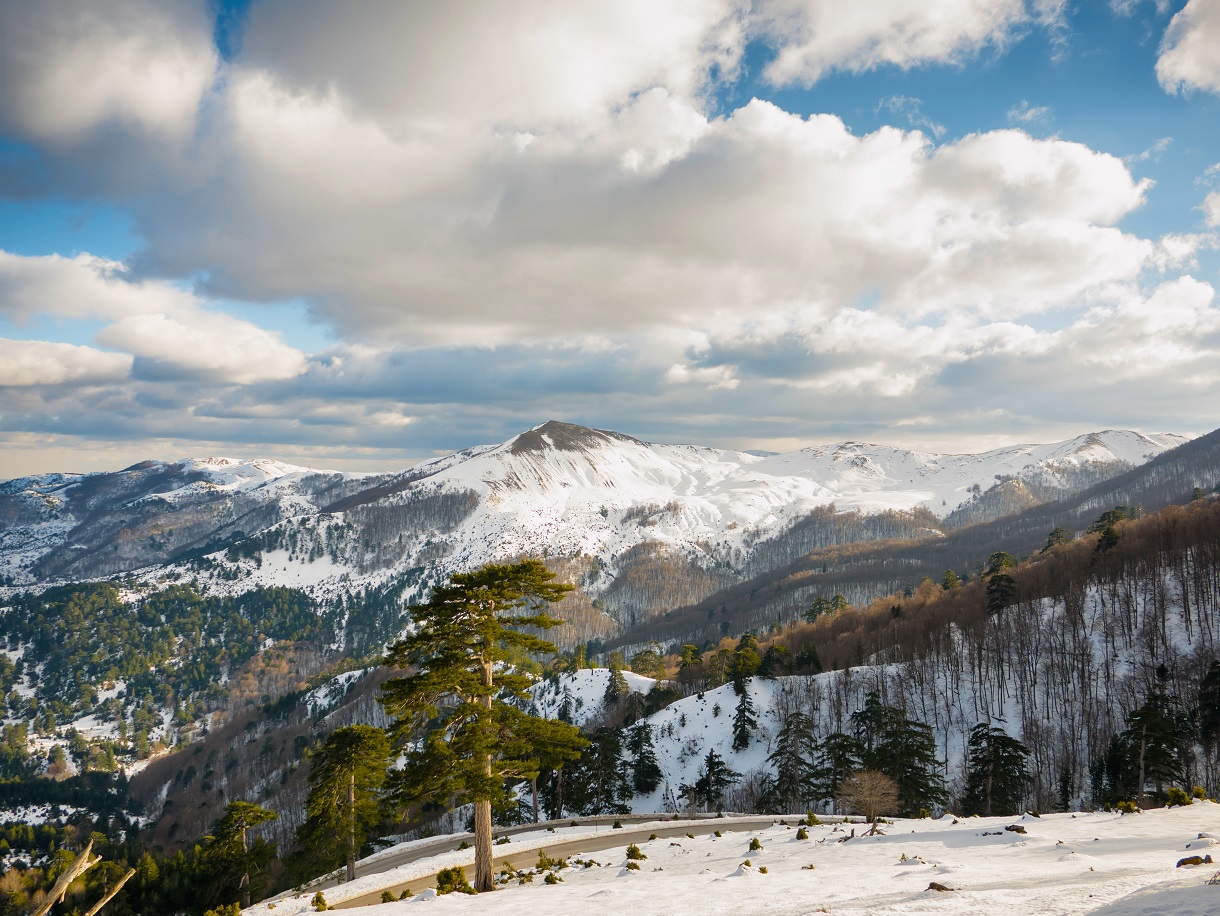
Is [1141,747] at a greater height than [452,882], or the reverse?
[452,882]

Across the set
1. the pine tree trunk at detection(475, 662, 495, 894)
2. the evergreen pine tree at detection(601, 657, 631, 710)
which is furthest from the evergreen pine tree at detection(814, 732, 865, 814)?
the evergreen pine tree at detection(601, 657, 631, 710)

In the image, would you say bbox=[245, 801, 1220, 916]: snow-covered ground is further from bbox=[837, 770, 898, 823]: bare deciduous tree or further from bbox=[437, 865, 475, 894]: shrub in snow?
bbox=[837, 770, 898, 823]: bare deciduous tree

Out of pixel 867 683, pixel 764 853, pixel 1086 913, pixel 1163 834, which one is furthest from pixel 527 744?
pixel 867 683

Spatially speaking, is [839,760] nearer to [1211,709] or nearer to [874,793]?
[874,793]

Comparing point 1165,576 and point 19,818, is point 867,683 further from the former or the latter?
point 19,818

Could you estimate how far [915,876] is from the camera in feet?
64.9

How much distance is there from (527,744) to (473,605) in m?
6.85

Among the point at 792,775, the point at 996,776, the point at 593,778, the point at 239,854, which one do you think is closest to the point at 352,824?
the point at 239,854

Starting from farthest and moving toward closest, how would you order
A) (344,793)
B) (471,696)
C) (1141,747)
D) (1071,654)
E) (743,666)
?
1. (743,666)
2. (1071,654)
3. (1141,747)
4. (344,793)
5. (471,696)

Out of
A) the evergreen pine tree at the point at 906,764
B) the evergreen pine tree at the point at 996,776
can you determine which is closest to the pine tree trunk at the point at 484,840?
the evergreen pine tree at the point at 906,764

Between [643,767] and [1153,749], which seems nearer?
[1153,749]

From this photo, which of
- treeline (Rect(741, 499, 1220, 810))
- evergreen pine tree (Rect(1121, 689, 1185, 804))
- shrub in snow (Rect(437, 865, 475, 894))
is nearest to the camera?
shrub in snow (Rect(437, 865, 475, 894))

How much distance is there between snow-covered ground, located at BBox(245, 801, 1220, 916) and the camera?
1473 cm

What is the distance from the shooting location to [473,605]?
95.6ft
